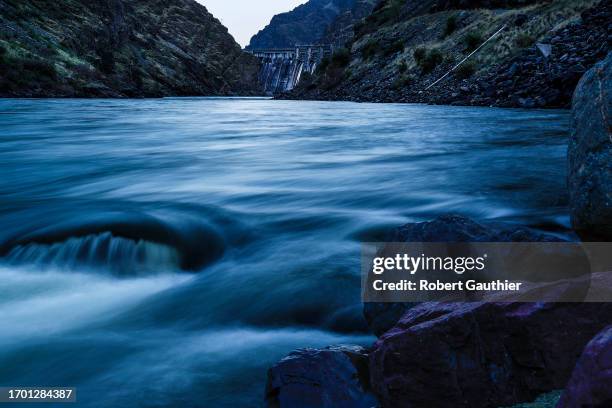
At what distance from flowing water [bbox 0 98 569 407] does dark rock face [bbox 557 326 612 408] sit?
1.45m

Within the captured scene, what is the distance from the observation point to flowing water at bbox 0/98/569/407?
2.84m

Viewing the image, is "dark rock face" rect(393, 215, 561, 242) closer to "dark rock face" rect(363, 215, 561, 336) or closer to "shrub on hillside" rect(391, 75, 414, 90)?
"dark rock face" rect(363, 215, 561, 336)

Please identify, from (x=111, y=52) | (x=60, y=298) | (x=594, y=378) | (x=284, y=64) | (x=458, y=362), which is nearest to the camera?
(x=594, y=378)

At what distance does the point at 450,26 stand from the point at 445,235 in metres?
36.7

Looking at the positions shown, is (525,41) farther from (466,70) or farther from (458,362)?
(458,362)

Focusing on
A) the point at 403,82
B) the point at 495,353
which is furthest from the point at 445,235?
the point at 403,82

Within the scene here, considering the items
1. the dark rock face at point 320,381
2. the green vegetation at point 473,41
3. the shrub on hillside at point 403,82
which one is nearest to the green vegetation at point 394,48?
the shrub on hillside at point 403,82

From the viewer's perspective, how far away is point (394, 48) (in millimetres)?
39656

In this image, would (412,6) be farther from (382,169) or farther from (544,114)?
(382,169)

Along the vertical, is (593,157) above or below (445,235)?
above

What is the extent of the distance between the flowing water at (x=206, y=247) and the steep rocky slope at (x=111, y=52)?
40095 millimetres

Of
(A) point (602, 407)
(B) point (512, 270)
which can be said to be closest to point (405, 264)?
(B) point (512, 270)

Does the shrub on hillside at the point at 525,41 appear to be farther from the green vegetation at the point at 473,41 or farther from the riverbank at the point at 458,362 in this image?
the riverbank at the point at 458,362

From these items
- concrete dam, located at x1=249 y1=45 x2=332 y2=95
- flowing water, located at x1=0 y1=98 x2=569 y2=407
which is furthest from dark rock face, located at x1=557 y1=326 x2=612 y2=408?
concrete dam, located at x1=249 y1=45 x2=332 y2=95
